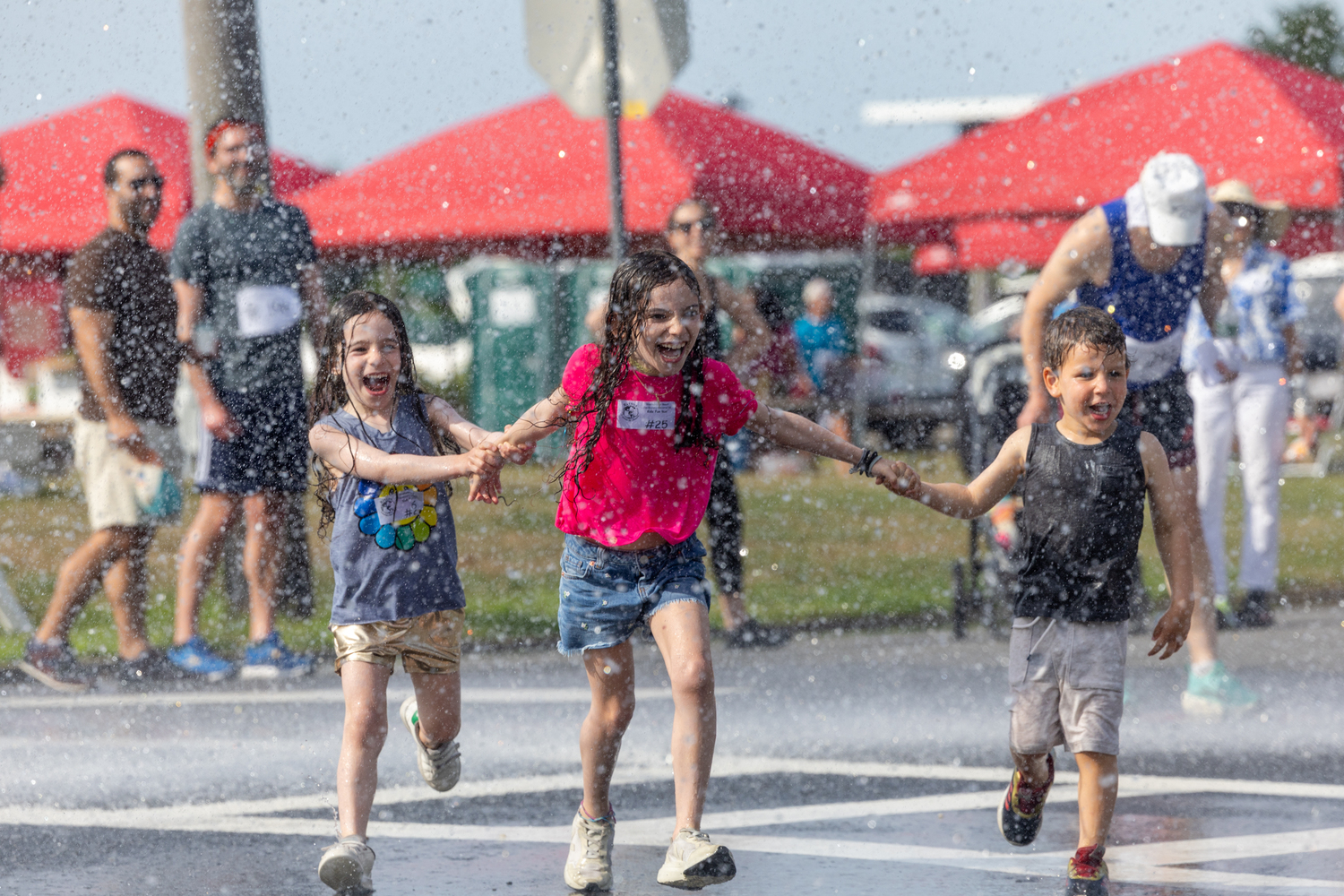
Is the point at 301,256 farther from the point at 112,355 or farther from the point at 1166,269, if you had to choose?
the point at 1166,269

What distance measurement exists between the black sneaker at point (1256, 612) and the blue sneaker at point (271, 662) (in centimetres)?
390

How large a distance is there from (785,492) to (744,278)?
580cm

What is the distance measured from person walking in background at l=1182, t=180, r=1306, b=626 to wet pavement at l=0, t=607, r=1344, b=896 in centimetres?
72

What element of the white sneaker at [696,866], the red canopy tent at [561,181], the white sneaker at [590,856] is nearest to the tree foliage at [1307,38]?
the red canopy tent at [561,181]

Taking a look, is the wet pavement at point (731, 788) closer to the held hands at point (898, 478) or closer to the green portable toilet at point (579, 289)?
the held hands at point (898, 478)

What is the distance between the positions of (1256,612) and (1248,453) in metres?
0.71

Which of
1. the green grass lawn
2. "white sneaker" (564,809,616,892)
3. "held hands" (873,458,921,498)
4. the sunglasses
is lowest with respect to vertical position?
the green grass lawn

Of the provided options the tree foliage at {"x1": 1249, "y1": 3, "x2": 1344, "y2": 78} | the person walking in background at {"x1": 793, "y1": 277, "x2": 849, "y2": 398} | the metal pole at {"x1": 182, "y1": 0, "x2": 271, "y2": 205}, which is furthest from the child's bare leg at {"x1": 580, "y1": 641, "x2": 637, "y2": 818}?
the tree foliage at {"x1": 1249, "y1": 3, "x2": 1344, "y2": 78}

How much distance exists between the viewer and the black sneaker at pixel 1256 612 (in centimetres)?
762

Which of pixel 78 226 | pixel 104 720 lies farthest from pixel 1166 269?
→ pixel 78 226

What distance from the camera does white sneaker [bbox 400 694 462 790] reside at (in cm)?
421

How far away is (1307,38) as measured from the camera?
150ft

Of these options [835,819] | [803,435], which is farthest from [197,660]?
[803,435]

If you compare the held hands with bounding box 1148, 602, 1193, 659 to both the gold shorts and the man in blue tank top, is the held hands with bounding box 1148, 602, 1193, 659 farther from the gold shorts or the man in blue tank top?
the gold shorts
